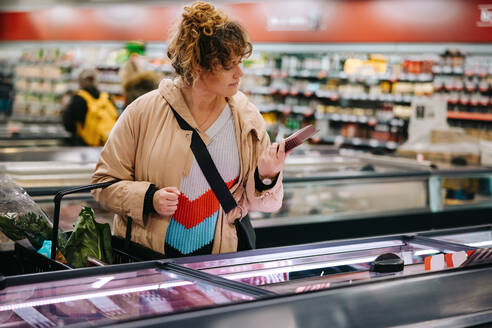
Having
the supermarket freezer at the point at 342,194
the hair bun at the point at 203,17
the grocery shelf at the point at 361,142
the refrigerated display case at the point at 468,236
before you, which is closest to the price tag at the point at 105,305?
the hair bun at the point at 203,17

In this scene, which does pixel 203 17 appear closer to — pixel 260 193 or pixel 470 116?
pixel 260 193

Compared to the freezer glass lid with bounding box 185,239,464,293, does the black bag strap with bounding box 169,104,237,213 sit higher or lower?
higher

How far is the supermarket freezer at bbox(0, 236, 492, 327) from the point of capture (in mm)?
1349

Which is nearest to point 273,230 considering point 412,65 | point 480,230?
point 480,230

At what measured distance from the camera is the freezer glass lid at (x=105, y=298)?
1.34 m

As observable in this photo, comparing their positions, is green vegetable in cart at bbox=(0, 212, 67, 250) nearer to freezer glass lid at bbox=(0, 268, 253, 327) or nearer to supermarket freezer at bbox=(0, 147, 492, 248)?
freezer glass lid at bbox=(0, 268, 253, 327)

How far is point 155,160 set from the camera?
6.89 ft

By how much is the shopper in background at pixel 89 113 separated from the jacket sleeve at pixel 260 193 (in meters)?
4.06

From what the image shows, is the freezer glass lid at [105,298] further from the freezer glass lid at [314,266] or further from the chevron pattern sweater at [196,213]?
the chevron pattern sweater at [196,213]

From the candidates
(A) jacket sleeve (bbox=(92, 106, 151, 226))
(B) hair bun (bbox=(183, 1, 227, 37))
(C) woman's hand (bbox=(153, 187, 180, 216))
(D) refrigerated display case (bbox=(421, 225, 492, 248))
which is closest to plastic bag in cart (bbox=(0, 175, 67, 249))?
(A) jacket sleeve (bbox=(92, 106, 151, 226))

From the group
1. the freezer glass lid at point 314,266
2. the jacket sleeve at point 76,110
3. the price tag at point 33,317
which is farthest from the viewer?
the jacket sleeve at point 76,110

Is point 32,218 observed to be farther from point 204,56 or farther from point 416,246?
point 416,246

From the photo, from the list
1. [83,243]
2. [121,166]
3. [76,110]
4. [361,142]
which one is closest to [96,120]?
[76,110]

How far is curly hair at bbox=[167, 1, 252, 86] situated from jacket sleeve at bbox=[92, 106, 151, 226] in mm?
266
